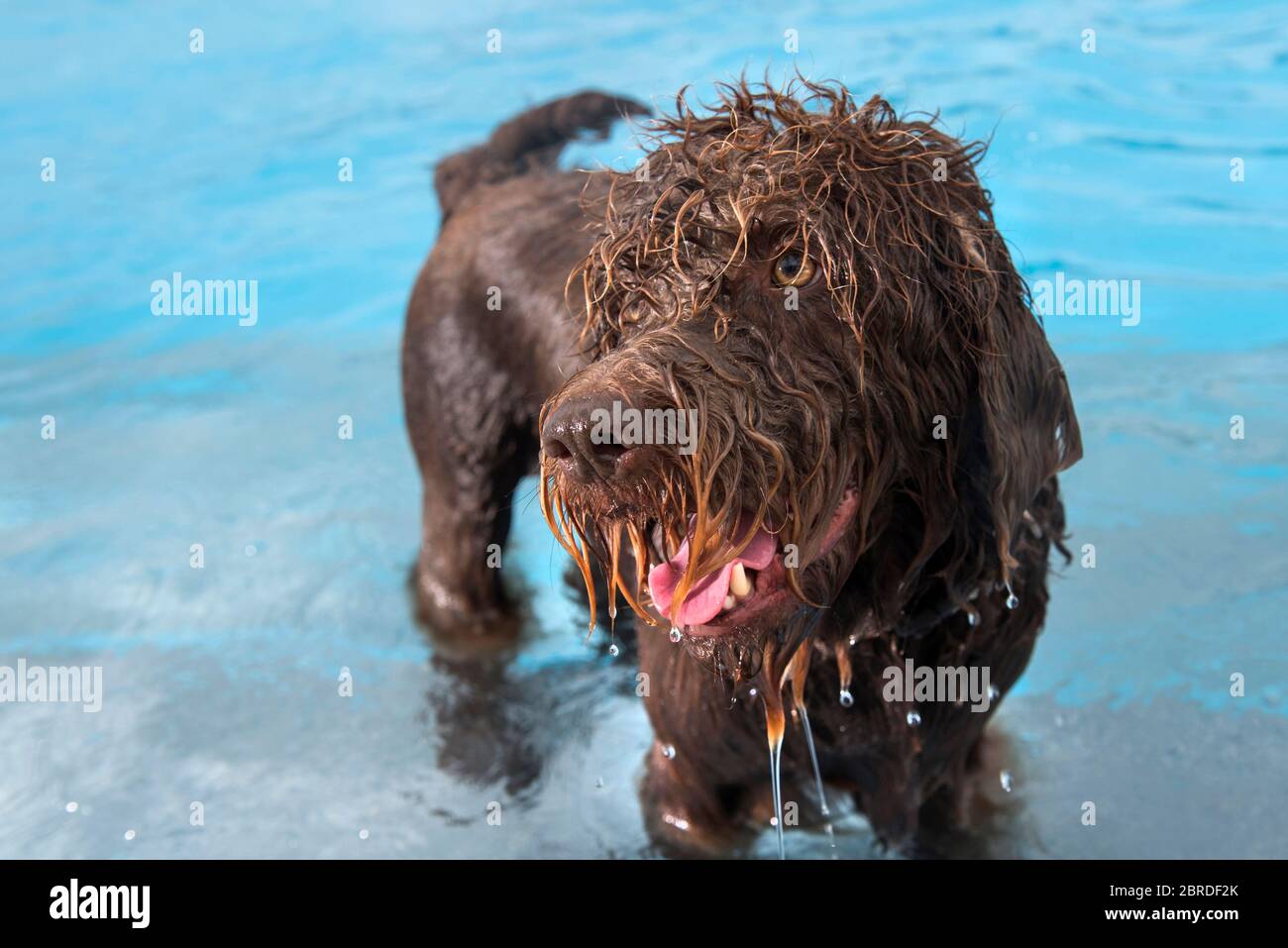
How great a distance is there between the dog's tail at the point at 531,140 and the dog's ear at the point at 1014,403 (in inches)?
104

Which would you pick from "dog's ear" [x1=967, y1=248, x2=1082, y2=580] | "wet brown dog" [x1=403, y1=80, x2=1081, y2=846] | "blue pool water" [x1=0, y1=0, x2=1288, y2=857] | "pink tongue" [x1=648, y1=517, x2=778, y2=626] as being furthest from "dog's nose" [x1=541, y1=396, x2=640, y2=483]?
"blue pool water" [x1=0, y1=0, x2=1288, y2=857]

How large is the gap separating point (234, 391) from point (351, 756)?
3587 mm

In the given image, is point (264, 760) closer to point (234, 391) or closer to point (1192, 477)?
point (234, 391)

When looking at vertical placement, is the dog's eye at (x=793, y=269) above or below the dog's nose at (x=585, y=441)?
above

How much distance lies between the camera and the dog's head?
2.60m

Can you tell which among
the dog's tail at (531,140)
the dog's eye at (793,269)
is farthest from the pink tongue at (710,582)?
the dog's tail at (531,140)

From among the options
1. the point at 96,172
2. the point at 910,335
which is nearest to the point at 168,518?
the point at 910,335

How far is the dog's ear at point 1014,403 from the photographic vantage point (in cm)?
296

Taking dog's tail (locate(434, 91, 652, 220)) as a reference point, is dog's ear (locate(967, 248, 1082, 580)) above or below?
below

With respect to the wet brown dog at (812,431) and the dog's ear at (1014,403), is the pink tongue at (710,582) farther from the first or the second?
the dog's ear at (1014,403)

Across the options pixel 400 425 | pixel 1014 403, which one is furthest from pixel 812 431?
pixel 400 425

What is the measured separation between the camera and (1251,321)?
24.7 feet

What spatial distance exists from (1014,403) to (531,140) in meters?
3.05

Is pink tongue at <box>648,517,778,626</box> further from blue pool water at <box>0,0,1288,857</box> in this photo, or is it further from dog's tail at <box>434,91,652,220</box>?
dog's tail at <box>434,91,652,220</box>
